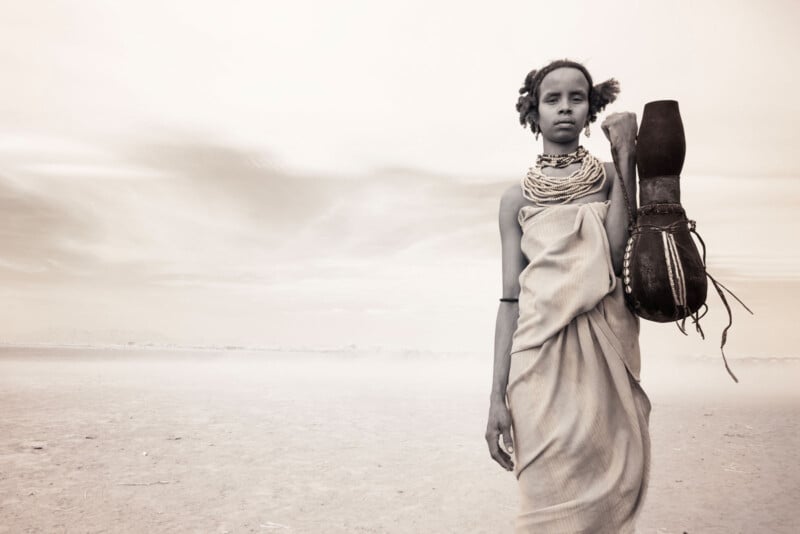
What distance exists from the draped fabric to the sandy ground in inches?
125

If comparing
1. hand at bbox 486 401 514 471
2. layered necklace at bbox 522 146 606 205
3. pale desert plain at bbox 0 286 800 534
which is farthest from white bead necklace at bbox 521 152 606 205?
pale desert plain at bbox 0 286 800 534

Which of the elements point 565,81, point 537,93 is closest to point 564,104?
point 565,81

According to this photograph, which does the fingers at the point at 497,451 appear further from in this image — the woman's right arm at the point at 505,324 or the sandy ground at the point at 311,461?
the sandy ground at the point at 311,461

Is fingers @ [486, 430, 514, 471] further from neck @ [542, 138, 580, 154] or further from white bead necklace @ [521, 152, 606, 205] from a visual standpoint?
neck @ [542, 138, 580, 154]

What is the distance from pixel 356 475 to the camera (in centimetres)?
677

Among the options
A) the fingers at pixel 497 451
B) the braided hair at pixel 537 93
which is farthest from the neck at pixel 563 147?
the fingers at pixel 497 451

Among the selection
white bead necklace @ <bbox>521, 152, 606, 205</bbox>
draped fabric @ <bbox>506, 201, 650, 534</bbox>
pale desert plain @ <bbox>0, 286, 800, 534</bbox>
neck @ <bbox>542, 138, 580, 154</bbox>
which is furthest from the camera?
pale desert plain @ <bbox>0, 286, 800, 534</bbox>

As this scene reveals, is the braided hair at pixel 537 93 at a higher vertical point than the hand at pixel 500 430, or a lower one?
higher

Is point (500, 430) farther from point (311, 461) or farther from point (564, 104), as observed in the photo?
point (311, 461)

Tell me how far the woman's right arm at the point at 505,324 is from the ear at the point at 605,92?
20.2 inches

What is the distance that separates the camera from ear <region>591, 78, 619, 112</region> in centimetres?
272

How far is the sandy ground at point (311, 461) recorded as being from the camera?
5.54 meters

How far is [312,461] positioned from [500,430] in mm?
5160

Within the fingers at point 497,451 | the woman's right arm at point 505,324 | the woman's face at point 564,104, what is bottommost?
the fingers at point 497,451
